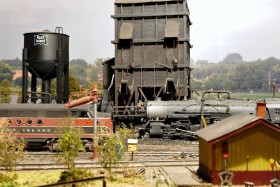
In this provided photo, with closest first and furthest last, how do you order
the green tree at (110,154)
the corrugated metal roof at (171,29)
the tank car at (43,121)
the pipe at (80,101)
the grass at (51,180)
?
the grass at (51,180)
the green tree at (110,154)
the pipe at (80,101)
the tank car at (43,121)
the corrugated metal roof at (171,29)

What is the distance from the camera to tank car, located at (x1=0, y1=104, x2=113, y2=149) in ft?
90.1

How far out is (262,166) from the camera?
1838 centimetres

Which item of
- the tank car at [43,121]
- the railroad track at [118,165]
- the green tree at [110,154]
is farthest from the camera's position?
the tank car at [43,121]

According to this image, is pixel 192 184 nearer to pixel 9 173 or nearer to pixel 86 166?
pixel 86 166

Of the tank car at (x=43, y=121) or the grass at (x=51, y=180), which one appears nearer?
the grass at (x=51, y=180)

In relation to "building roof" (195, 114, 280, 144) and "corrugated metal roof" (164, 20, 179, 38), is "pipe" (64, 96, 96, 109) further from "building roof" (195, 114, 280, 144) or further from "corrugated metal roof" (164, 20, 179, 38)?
"corrugated metal roof" (164, 20, 179, 38)

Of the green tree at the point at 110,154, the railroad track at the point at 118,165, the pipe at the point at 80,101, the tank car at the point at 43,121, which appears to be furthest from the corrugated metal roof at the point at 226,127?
the tank car at the point at 43,121

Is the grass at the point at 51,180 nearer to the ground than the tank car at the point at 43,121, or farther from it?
nearer to the ground

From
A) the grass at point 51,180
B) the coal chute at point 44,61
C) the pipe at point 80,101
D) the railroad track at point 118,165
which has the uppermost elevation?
the coal chute at point 44,61

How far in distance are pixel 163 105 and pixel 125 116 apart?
4.71m

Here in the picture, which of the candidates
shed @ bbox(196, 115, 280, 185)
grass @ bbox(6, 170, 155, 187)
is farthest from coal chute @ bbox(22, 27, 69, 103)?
shed @ bbox(196, 115, 280, 185)

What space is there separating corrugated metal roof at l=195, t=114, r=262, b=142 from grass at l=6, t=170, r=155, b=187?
3.78 metres

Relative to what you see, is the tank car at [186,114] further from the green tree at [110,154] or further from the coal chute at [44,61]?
the green tree at [110,154]

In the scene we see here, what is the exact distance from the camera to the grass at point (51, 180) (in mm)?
18203
